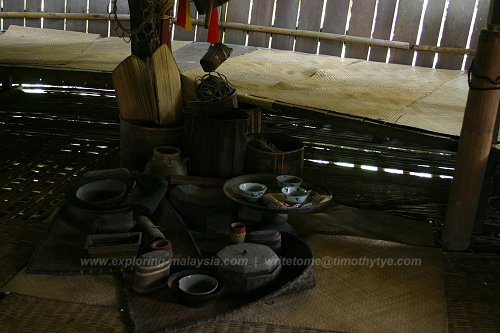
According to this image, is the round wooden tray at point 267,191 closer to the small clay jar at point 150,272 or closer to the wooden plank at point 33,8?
the small clay jar at point 150,272

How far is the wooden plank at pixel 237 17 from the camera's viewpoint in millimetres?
7016

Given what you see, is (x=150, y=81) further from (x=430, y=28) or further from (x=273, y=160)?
(x=430, y=28)

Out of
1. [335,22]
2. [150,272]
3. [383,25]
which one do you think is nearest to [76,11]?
[335,22]

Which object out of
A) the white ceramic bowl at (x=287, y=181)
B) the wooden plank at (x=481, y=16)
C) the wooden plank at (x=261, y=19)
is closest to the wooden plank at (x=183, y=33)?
the wooden plank at (x=261, y=19)

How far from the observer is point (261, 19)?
23.0 ft

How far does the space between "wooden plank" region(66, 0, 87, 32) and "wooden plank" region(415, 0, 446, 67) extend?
3.88 meters

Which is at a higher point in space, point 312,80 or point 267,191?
point 312,80

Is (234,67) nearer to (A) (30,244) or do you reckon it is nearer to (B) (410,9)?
(B) (410,9)

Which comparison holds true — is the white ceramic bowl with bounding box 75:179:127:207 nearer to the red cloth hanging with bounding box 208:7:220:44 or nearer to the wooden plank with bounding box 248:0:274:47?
the red cloth hanging with bounding box 208:7:220:44

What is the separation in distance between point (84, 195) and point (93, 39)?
10.8 ft

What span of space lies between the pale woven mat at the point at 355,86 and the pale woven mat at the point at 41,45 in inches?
54.7

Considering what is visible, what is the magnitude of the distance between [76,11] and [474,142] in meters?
5.03

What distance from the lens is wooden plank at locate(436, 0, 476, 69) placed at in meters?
6.34

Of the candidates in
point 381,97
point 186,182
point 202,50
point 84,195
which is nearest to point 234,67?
point 202,50
